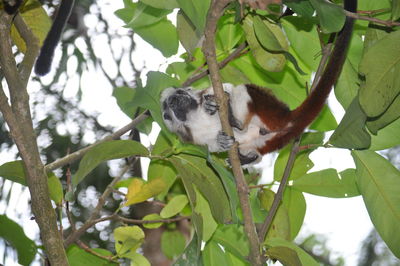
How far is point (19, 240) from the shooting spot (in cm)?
166

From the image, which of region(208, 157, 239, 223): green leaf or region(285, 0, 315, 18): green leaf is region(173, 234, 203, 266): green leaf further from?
region(285, 0, 315, 18): green leaf

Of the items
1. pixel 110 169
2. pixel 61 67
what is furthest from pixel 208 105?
pixel 61 67

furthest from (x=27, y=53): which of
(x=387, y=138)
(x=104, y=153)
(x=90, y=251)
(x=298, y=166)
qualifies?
(x=387, y=138)

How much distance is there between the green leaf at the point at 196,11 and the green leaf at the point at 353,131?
40 cm

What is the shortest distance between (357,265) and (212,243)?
1.72 metres

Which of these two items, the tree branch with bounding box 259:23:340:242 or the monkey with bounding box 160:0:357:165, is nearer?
the tree branch with bounding box 259:23:340:242

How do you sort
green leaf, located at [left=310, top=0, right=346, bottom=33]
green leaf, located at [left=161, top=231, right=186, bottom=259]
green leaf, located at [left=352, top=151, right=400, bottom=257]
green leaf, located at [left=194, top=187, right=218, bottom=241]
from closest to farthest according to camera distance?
green leaf, located at [left=310, top=0, right=346, bottom=33] < green leaf, located at [left=352, top=151, right=400, bottom=257] < green leaf, located at [left=194, top=187, right=218, bottom=241] < green leaf, located at [left=161, top=231, right=186, bottom=259]

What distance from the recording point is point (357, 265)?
10.4 ft

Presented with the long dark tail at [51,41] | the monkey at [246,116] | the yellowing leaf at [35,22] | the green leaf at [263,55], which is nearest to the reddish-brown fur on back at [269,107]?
the monkey at [246,116]

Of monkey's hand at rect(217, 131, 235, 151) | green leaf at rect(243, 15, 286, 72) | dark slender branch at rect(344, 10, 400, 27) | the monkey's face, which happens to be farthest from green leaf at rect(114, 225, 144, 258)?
dark slender branch at rect(344, 10, 400, 27)

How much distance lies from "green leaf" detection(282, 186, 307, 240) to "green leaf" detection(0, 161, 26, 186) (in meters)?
0.73

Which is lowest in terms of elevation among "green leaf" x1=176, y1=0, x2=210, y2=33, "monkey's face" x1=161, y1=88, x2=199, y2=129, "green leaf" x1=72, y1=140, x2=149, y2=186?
"monkey's face" x1=161, y1=88, x2=199, y2=129

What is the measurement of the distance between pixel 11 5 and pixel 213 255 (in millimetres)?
833

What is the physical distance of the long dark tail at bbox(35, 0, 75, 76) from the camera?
1750mm
